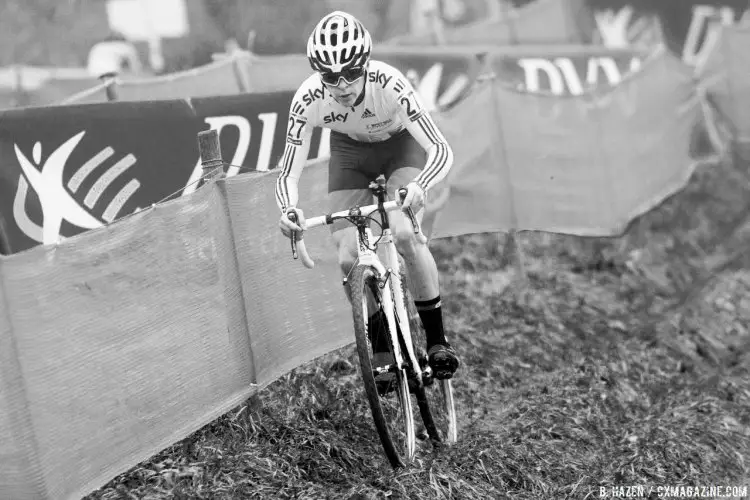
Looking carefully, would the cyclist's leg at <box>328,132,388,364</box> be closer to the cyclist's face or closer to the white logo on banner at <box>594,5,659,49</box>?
the cyclist's face

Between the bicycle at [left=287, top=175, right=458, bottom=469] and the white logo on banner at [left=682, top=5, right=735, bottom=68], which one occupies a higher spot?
the white logo on banner at [left=682, top=5, right=735, bottom=68]

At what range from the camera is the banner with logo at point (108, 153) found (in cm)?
670

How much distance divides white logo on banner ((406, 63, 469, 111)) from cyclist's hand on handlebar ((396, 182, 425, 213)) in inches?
253

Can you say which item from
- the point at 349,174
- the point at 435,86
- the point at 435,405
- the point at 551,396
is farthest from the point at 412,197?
the point at 435,86

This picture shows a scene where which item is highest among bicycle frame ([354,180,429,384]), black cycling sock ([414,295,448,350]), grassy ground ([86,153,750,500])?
bicycle frame ([354,180,429,384])

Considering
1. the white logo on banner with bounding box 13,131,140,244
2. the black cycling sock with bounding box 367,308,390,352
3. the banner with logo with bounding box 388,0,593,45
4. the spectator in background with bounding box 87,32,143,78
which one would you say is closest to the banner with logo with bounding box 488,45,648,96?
the banner with logo with bounding box 388,0,593,45

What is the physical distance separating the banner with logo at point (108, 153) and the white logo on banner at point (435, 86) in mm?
3474

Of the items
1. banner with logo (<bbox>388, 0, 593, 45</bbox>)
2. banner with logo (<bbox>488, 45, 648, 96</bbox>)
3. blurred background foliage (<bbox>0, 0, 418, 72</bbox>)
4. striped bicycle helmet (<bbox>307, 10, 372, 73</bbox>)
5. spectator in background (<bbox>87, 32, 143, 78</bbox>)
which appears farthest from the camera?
banner with logo (<bbox>388, 0, 593, 45</bbox>)

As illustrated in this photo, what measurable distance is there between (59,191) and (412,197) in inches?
114

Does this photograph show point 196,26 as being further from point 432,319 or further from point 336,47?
point 336,47

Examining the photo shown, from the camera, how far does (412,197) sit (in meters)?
5.44

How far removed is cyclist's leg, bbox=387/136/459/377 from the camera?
606 cm

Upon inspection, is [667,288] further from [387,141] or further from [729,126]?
[387,141]

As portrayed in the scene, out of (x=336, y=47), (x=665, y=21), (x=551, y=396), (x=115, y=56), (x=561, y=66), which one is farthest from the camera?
(x=665, y=21)
